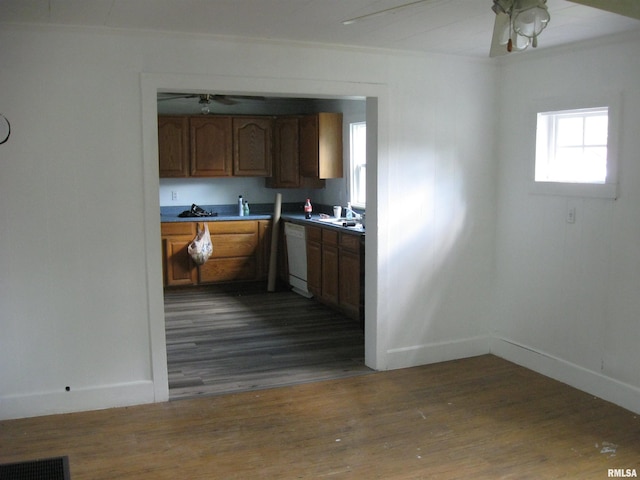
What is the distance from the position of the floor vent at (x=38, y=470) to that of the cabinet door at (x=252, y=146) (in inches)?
194

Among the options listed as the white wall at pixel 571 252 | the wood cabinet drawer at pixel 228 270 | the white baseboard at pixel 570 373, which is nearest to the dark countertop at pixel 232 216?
the wood cabinet drawer at pixel 228 270

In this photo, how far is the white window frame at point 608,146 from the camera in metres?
3.76

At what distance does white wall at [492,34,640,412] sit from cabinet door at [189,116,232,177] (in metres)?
3.71

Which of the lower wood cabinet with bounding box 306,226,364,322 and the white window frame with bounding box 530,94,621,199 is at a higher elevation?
the white window frame with bounding box 530,94,621,199

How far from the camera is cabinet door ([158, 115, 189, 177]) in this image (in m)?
7.19

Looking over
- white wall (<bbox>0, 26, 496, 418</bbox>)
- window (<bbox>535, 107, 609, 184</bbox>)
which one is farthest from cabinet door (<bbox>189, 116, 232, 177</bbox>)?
window (<bbox>535, 107, 609, 184</bbox>)

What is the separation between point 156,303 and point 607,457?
8.65 ft

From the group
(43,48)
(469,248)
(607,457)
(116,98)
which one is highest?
(43,48)

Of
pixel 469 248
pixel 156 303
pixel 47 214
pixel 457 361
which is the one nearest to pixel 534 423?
pixel 457 361

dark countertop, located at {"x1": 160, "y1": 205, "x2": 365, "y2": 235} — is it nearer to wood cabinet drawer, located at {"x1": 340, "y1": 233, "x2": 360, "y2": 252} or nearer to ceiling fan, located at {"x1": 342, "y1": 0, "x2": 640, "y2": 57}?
wood cabinet drawer, located at {"x1": 340, "y1": 233, "x2": 360, "y2": 252}

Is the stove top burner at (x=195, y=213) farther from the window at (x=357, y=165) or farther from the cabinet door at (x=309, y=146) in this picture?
the window at (x=357, y=165)

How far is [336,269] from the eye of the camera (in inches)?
233

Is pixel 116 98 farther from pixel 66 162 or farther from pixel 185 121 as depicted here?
pixel 185 121

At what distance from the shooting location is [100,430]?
350 centimetres
